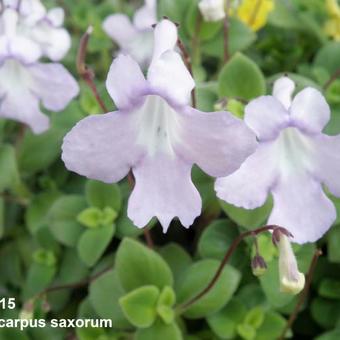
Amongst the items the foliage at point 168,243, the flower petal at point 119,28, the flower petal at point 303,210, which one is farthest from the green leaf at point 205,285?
the flower petal at point 119,28

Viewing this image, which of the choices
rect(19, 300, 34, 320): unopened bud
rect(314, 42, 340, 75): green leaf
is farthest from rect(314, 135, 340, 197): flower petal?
rect(19, 300, 34, 320): unopened bud

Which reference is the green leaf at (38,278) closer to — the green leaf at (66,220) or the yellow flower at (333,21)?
the green leaf at (66,220)

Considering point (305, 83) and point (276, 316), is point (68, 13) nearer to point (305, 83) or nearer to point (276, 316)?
point (305, 83)

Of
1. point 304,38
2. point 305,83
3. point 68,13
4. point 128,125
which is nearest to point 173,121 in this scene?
point 128,125

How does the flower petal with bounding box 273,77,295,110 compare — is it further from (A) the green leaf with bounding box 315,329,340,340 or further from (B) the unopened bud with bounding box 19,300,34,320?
(B) the unopened bud with bounding box 19,300,34,320

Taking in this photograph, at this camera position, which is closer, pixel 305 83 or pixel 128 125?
pixel 128 125
